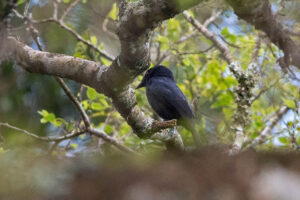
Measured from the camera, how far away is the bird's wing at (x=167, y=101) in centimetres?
521

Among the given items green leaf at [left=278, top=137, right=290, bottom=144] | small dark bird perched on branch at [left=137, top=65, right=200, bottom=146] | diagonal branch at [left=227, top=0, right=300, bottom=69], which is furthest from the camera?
small dark bird perched on branch at [left=137, top=65, right=200, bottom=146]

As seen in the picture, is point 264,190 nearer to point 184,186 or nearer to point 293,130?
point 184,186

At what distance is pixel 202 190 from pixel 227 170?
15cm

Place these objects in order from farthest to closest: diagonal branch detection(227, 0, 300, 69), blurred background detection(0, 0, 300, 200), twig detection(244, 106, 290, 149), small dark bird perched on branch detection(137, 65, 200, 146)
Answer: twig detection(244, 106, 290, 149)
small dark bird perched on branch detection(137, 65, 200, 146)
blurred background detection(0, 0, 300, 200)
diagonal branch detection(227, 0, 300, 69)

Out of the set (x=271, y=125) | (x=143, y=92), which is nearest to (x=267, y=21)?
(x=271, y=125)

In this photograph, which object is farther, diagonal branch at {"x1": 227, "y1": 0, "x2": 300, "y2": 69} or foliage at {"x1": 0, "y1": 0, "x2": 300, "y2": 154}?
foliage at {"x1": 0, "y1": 0, "x2": 300, "y2": 154}

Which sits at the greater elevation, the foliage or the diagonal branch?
the diagonal branch

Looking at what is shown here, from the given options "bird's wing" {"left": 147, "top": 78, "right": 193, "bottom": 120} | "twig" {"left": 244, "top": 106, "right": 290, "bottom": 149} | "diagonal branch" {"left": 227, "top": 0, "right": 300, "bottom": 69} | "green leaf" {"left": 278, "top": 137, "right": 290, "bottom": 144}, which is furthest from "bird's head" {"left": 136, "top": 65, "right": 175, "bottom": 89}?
"diagonal branch" {"left": 227, "top": 0, "right": 300, "bottom": 69}

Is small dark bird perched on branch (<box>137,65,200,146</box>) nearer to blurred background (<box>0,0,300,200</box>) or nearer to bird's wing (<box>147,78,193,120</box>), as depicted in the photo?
bird's wing (<box>147,78,193,120</box>)

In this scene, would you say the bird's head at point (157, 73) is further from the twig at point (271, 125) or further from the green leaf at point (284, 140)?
the green leaf at point (284, 140)

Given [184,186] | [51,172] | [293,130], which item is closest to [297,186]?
[184,186]

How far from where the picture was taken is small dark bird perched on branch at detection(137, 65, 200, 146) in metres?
5.18

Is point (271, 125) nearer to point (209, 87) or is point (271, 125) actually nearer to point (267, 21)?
point (209, 87)

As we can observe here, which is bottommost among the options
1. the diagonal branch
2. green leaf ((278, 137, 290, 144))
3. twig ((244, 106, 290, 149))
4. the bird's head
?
twig ((244, 106, 290, 149))
